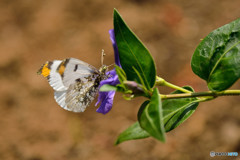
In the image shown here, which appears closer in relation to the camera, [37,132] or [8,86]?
[37,132]

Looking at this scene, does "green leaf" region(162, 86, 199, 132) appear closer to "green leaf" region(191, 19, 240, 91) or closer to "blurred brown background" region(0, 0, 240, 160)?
"green leaf" region(191, 19, 240, 91)

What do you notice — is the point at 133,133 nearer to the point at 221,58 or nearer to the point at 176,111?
the point at 176,111

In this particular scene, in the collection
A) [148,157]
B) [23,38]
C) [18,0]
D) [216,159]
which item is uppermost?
[18,0]

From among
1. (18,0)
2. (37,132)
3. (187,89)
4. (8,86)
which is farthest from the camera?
(18,0)

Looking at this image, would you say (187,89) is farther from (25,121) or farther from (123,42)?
(25,121)

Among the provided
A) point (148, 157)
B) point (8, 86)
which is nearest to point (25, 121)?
point (8, 86)

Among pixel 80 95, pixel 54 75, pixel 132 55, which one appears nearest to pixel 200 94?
pixel 132 55

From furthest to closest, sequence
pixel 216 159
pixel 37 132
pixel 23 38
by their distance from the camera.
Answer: pixel 23 38
pixel 37 132
pixel 216 159
